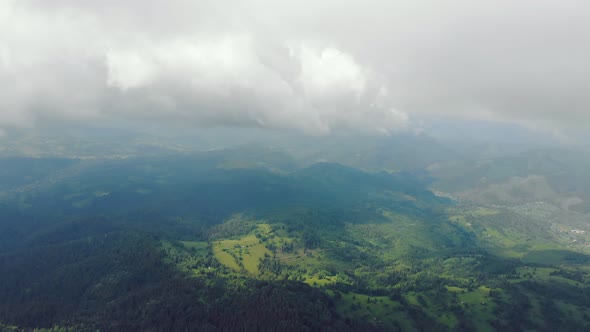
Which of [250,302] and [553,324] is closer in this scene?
[250,302]

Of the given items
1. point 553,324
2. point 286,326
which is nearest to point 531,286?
point 553,324

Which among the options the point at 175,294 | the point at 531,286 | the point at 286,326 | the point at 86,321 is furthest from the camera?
the point at 531,286

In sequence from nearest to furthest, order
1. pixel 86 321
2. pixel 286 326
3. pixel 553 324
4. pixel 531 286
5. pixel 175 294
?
pixel 286 326, pixel 86 321, pixel 175 294, pixel 553 324, pixel 531 286

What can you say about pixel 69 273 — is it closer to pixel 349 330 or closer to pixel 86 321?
pixel 86 321

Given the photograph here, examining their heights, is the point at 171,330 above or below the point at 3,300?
above

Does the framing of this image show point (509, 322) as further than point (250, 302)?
Yes

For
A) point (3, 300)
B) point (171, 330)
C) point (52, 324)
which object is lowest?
point (3, 300)

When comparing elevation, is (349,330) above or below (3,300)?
above

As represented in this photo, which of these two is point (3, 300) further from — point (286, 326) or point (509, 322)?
point (509, 322)

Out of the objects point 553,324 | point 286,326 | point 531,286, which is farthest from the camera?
point 531,286

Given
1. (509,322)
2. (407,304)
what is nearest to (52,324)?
(407,304)
